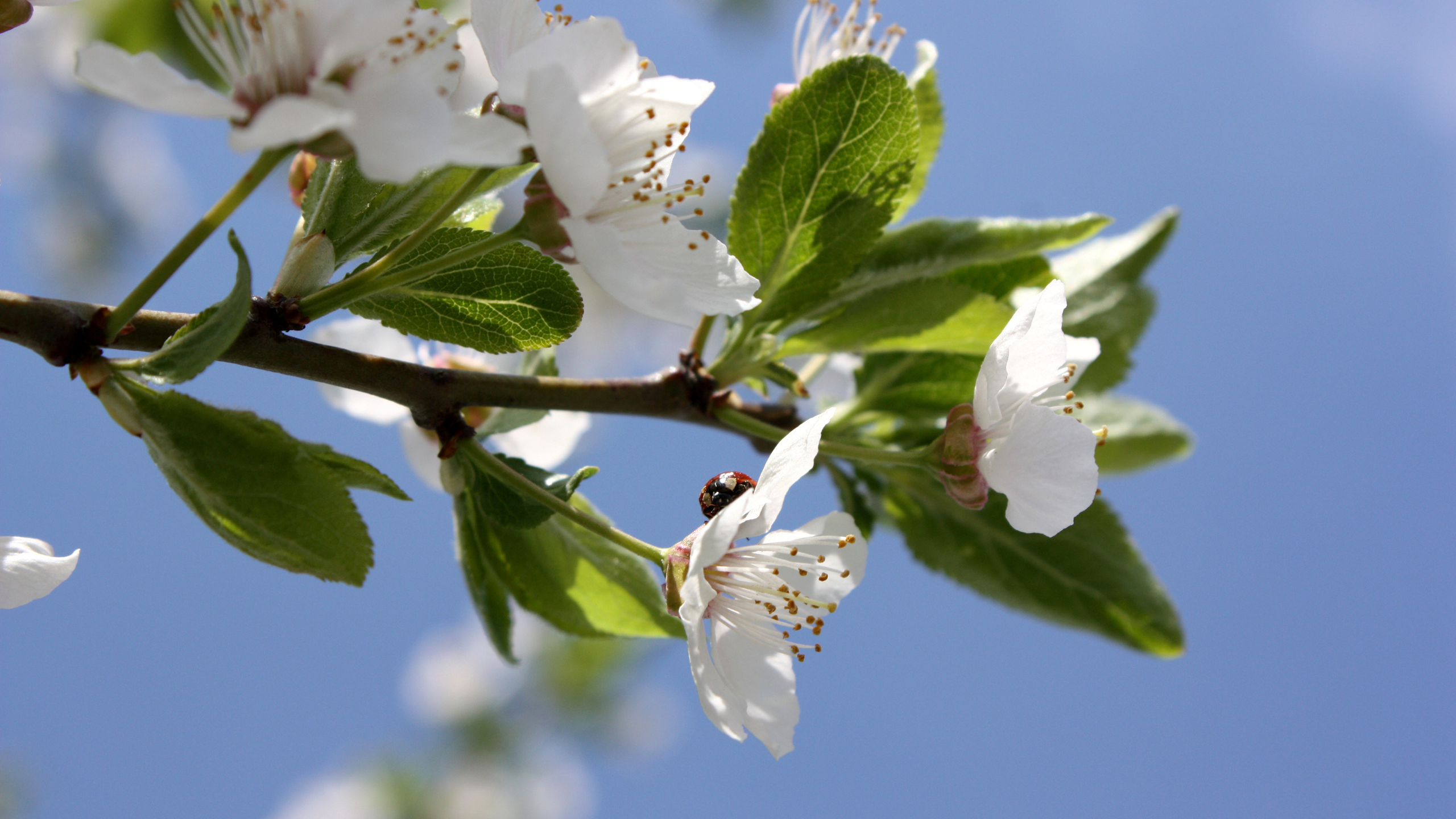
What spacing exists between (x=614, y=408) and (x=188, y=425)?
41cm

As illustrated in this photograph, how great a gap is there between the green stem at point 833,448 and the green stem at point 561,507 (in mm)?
184

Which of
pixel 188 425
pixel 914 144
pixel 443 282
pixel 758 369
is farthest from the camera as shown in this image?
pixel 758 369

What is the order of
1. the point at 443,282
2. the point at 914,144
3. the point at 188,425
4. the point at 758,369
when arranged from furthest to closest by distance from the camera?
the point at 758,369, the point at 914,144, the point at 443,282, the point at 188,425

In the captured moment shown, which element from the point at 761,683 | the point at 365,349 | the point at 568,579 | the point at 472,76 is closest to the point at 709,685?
the point at 761,683

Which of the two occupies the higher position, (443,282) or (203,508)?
(443,282)

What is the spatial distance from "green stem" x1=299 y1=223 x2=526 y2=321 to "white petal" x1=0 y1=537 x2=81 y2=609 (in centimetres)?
27

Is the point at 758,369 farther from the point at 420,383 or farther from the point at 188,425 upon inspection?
the point at 188,425

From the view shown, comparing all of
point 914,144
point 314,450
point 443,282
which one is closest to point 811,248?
point 914,144

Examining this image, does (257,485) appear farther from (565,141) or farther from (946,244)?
(946,244)

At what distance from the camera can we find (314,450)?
2.79 feet

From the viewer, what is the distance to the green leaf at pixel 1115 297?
1.37 m

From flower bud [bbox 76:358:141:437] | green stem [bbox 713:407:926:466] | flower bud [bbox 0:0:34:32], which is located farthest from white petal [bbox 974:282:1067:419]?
flower bud [bbox 0:0:34:32]

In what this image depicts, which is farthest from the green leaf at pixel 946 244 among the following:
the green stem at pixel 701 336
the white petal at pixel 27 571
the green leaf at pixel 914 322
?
the white petal at pixel 27 571

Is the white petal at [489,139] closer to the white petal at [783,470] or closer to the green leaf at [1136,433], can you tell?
the white petal at [783,470]
